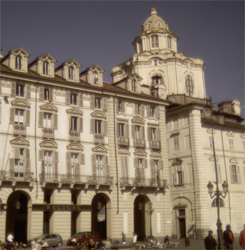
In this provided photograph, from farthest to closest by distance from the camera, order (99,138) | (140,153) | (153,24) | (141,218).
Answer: (153,24)
(141,218)
(140,153)
(99,138)

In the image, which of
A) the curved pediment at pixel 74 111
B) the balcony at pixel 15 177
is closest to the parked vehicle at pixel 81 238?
the balcony at pixel 15 177

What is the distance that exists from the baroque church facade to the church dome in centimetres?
2357

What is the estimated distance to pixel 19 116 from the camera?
38.6 meters

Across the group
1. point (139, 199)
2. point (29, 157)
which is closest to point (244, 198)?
point (139, 199)

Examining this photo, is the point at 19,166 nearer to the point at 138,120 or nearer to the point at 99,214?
the point at 99,214

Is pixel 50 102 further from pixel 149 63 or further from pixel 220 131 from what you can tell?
pixel 149 63

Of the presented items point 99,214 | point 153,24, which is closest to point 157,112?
point 99,214

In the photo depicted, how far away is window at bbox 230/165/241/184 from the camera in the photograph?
5353 cm

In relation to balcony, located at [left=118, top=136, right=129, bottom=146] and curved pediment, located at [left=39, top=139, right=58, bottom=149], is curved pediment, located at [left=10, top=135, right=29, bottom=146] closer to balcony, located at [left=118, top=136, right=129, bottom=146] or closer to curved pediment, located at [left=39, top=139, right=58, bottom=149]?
curved pediment, located at [left=39, top=139, right=58, bottom=149]

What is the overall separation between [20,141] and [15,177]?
347 centimetres

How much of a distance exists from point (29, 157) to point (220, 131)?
28.1 meters

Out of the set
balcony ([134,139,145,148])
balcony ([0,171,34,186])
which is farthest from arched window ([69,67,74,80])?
balcony ([0,171,34,186])

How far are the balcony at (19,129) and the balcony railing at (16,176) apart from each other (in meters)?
3.85

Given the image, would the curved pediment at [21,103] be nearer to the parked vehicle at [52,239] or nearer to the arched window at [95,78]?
the arched window at [95,78]
